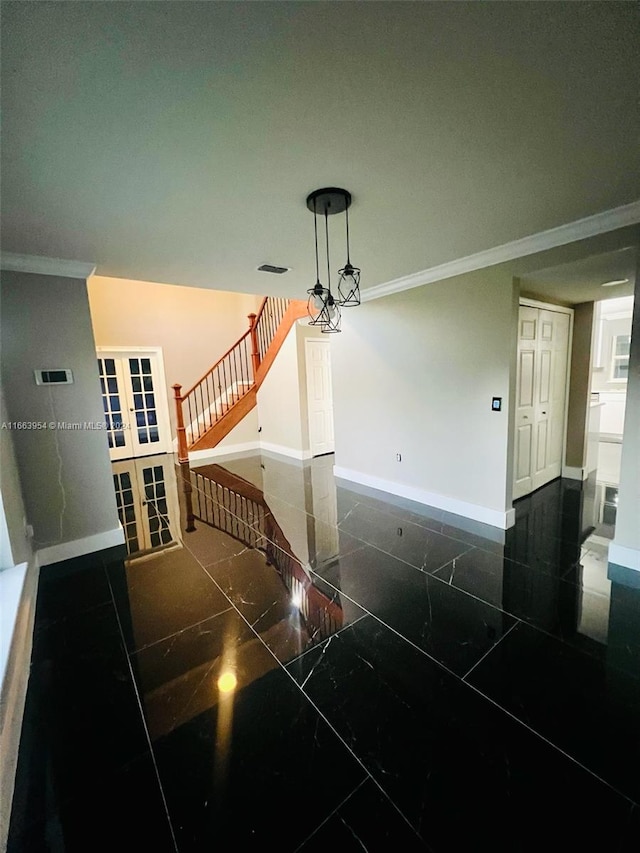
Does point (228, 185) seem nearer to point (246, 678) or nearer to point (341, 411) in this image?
point (246, 678)

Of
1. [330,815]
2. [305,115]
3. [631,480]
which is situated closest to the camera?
[330,815]

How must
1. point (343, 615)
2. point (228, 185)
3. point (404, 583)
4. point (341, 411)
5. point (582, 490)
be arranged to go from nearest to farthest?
point (228, 185)
point (343, 615)
point (404, 583)
point (582, 490)
point (341, 411)

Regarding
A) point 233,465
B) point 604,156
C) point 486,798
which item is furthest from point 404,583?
point 233,465

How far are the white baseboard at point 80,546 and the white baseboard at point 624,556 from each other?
13.2ft

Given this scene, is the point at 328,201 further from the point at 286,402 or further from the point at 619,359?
the point at 619,359

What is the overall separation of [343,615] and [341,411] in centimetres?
305

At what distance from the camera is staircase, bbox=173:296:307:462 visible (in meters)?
6.02

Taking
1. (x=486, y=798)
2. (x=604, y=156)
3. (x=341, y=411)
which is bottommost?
(x=486, y=798)

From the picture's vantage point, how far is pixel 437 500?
149 inches

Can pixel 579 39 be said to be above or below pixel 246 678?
above

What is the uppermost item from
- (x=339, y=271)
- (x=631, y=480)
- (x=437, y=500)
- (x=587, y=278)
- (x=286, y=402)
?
(x=587, y=278)

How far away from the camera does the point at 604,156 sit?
1640mm

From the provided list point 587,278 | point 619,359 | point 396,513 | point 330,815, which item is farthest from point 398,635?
point 619,359

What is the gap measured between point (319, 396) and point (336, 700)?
15.9ft
